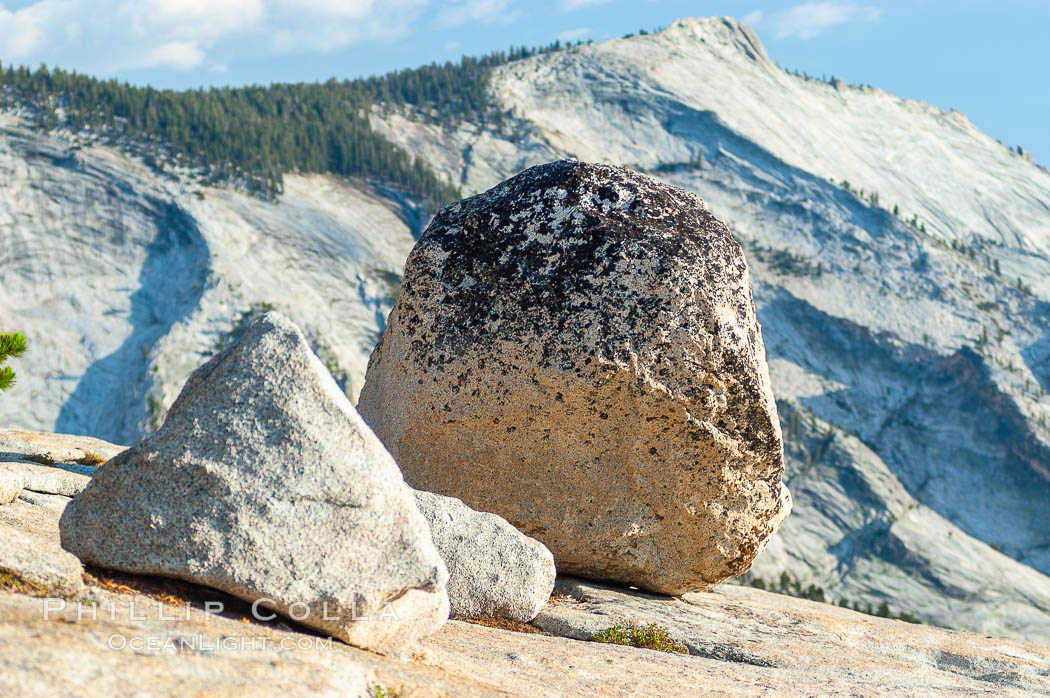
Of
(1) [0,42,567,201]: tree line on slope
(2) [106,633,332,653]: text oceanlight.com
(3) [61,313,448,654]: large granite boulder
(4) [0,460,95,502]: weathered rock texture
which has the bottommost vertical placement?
(4) [0,460,95,502]: weathered rock texture

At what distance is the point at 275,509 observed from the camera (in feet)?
24.8

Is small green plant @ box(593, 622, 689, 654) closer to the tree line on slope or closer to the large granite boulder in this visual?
the large granite boulder

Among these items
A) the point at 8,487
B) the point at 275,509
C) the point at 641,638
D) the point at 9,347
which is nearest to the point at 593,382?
the point at 641,638

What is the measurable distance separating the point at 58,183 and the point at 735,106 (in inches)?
5067

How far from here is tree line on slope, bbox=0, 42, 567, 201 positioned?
13512 cm

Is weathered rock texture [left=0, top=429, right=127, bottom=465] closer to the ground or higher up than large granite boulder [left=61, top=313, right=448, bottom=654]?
closer to the ground

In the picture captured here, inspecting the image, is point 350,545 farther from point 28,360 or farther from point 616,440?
point 28,360

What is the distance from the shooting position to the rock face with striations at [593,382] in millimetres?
13258

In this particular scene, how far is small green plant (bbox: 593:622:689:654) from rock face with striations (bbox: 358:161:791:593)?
2.13 m

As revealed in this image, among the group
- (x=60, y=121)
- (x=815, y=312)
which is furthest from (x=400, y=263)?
(x=815, y=312)

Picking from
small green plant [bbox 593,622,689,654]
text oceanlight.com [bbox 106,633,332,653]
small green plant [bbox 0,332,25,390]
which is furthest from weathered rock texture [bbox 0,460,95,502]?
small green plant [bbox 593,622,689,654]

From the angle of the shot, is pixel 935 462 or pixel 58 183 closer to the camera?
pixel 58 183

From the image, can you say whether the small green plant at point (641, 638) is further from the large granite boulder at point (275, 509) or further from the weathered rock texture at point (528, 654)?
the large granite boulder at point (275, 509)

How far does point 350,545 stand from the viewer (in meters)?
7.62
